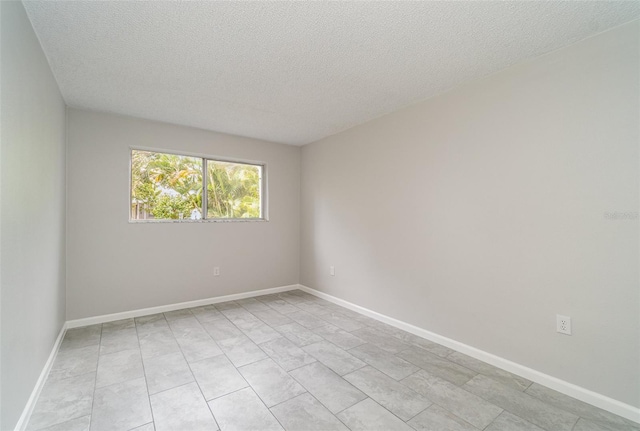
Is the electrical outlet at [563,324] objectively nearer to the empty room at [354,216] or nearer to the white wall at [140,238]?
the empty room at [354,216]

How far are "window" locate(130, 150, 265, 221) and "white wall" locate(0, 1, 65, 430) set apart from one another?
1078mm

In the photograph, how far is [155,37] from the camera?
75.1 inches

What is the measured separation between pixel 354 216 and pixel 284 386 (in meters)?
2.19

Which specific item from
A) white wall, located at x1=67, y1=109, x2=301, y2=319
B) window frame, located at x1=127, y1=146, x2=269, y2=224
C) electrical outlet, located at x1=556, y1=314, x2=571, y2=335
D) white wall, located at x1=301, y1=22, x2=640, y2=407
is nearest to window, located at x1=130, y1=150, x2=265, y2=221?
window frame, located at x1=127, y1=146, x2=269, y2=224

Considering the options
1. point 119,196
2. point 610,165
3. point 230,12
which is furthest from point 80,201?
point 610,165

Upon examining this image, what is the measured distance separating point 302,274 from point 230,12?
372cm

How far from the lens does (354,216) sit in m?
3.71

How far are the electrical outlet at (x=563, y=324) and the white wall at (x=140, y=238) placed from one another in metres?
3.45

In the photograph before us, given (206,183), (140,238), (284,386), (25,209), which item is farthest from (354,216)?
(25,209)

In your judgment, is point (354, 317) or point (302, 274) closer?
point (354, 317)

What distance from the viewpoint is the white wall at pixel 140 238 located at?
3.12m

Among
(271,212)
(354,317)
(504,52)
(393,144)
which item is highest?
(504,52)

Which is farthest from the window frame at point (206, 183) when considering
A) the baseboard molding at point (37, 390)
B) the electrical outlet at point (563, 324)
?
the electrical outlet at point (563, 324)

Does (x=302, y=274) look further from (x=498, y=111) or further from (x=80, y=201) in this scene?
(x=498, y=111)
